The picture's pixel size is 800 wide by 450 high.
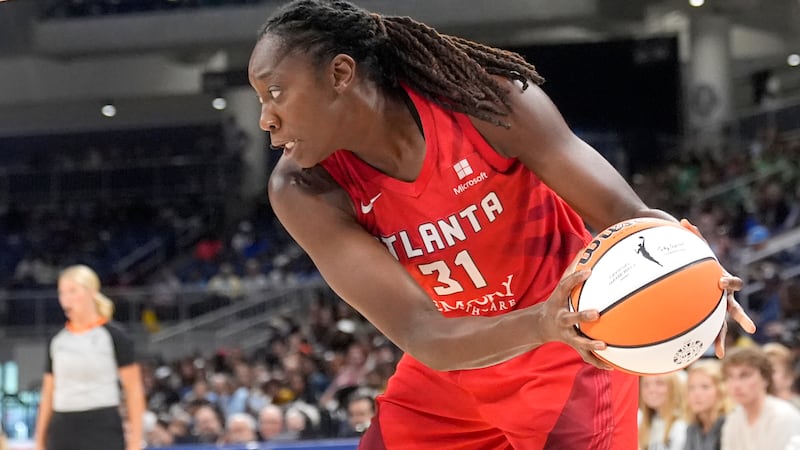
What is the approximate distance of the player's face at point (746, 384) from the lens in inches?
196

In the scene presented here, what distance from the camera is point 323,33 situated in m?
2.50

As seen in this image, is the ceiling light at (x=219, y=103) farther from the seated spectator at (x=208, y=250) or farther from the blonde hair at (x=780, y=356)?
the blonde hair at (x=780, y=356)

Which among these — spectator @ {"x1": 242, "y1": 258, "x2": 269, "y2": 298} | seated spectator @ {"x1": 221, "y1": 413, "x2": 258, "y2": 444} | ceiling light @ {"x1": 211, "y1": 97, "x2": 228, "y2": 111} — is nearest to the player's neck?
seated spectator @ {"x1": 221, "y1": 413, "x2": 258, "y2": 444}

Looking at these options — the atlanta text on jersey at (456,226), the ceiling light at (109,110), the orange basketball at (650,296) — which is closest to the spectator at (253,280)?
the ceiling light at (109,110)

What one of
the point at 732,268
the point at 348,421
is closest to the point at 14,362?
the point at 348,421

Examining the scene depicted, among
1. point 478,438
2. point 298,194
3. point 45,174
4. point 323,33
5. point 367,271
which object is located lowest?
point 478,438

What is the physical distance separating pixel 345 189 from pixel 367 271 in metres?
0.29

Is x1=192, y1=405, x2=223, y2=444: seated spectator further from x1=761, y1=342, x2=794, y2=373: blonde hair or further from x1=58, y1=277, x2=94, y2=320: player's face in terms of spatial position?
x1=761, y1=342, x2=794, y2=373: blonde hair

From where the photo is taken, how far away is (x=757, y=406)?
5.08m

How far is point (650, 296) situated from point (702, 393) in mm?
3651

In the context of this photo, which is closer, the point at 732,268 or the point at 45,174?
the point at 732,268

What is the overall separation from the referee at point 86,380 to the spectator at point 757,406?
2.91m

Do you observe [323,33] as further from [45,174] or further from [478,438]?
[45,174]

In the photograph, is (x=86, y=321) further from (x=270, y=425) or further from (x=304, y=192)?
(x=304, y=192)
